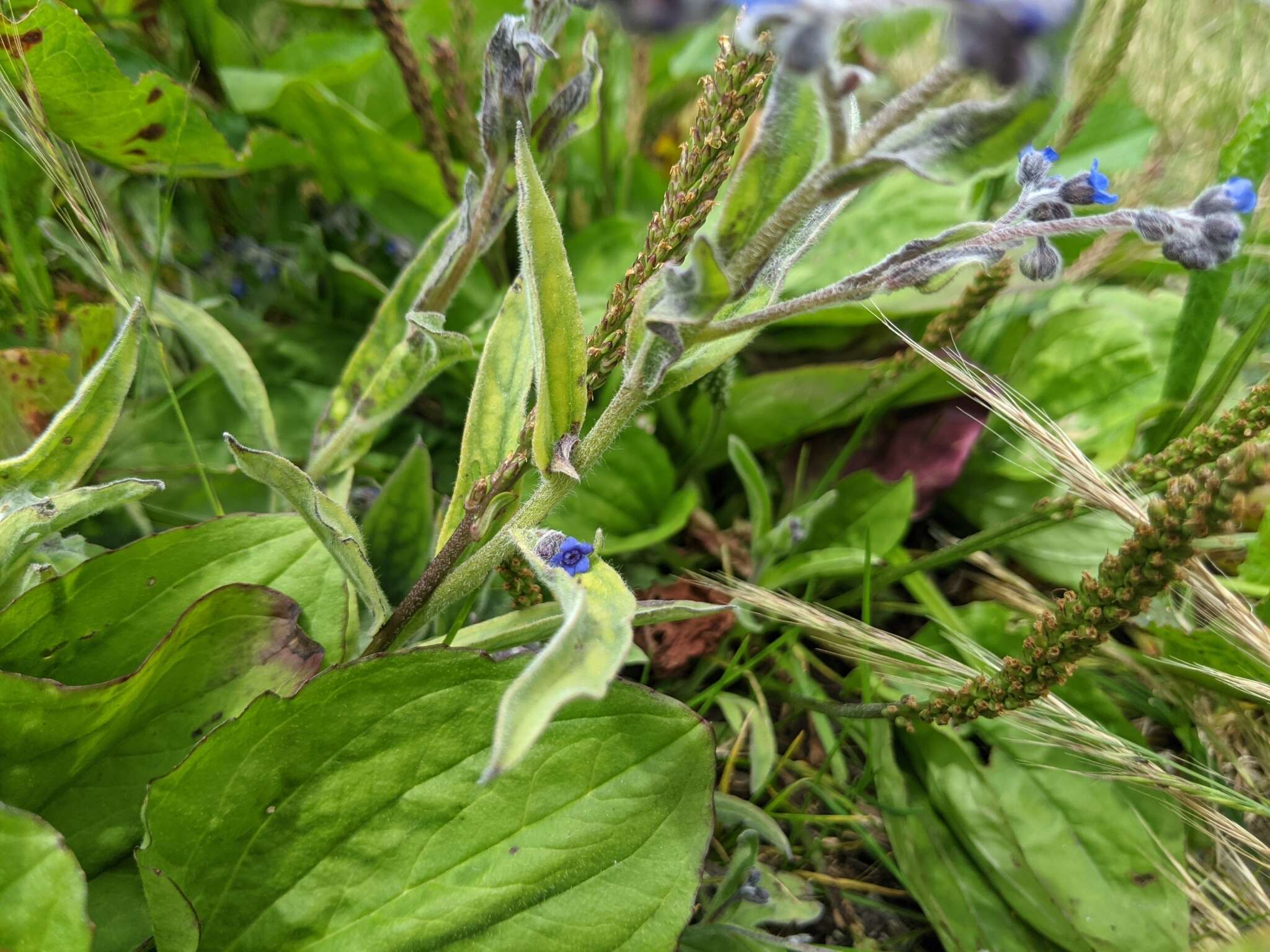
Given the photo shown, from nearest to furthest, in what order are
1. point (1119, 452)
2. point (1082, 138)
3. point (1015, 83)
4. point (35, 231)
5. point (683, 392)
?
Result: point (1015, 83) < point (35, 231) < point (1119, 452) < point (683, 392) < point (1082, 138)

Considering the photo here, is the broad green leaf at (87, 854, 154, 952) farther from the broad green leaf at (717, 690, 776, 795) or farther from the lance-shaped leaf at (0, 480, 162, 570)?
Answer: the broad green leaf at (717, 690, 776, 795)

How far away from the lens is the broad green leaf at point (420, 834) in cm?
91

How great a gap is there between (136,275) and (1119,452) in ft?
5.41

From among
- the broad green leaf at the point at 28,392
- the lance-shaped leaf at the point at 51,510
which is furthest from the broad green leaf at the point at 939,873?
the broad green leaf at the point at 28,392

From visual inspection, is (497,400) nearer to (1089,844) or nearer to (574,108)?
(574,108)

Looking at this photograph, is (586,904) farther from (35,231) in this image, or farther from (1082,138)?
(1082,138)

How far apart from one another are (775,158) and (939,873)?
106cm

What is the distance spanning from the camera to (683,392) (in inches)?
67.9

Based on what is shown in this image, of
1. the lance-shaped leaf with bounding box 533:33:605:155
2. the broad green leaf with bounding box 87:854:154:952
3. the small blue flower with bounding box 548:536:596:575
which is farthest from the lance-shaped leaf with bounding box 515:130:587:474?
the broad green leaf with bounding box 87:854:154:952

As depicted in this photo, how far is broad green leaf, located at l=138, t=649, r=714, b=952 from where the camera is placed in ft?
2.98

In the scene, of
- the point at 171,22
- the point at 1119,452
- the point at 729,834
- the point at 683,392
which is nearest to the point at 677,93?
the point at 683,392

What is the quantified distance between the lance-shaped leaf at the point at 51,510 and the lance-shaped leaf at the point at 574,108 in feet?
2.14

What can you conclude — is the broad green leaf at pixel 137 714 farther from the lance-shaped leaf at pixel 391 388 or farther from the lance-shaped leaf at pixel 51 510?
the lance-shaped leaf at pixel 391 388

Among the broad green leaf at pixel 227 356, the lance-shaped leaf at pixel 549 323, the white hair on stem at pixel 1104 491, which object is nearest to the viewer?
the lance-shaped leaf at pixel 549 323
